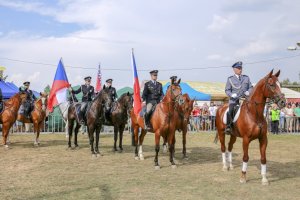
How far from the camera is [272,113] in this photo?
86.2 feet

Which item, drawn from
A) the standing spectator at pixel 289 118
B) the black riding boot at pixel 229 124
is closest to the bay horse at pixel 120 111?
the black riding boot at pixel 229 124

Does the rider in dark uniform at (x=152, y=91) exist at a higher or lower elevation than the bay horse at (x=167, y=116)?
higher

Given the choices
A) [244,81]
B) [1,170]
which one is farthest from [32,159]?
[244,81]

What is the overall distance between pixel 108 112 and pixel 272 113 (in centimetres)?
1434

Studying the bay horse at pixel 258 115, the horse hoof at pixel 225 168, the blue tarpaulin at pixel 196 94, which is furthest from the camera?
the blue tarpaulin at pixel 196 94

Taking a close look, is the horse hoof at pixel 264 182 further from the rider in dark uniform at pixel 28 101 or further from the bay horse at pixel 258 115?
the rider in dark uniform at pixel 28 101

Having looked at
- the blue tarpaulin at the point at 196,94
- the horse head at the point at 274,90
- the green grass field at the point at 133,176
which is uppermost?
the blue tarpaulin at the point at 196,94

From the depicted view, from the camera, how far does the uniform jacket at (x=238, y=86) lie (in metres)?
11.1

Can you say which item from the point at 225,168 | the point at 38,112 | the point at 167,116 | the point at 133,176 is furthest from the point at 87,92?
the point at 225,168

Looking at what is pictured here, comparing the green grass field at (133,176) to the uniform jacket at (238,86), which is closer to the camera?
the green grass field at (133,176)

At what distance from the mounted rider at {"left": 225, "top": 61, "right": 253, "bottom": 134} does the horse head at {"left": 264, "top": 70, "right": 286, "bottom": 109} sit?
3.63ft

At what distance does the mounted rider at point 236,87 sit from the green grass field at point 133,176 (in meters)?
1.66

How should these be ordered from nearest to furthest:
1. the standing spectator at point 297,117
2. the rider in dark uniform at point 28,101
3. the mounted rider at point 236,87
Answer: the mounted rider at point 236,87 → the rider in dark uniform at point 28,101 → the standing spectator at point 297,117

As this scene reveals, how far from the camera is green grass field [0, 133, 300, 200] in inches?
345
